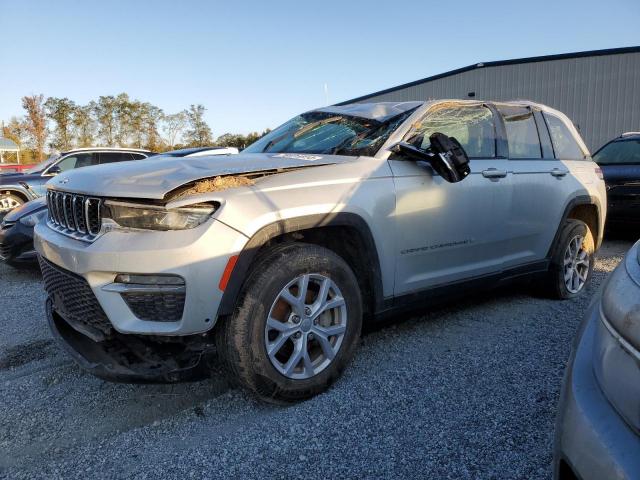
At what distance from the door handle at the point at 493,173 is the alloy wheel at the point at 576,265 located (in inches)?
49.3

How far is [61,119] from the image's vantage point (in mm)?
37781

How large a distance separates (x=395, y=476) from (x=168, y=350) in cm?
124

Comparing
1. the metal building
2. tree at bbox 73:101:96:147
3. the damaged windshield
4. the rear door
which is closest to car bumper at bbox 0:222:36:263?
the damaged windshield

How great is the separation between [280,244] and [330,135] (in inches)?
47.4

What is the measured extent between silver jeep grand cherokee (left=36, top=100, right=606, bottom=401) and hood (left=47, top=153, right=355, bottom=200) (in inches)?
0.5

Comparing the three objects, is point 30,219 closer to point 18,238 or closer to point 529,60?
point 18,238

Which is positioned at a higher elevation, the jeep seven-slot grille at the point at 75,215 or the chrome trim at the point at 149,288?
the jeep seven-slot grille at the point at 75,215

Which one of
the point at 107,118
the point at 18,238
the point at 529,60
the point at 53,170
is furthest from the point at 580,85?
the point at 107,118

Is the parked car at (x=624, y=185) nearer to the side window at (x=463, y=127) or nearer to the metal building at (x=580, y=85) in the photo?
the side window at (x=463, y=127)

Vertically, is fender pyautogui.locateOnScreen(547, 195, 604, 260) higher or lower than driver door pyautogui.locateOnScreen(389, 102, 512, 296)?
lower

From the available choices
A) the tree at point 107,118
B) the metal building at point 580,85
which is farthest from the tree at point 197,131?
the metal building at point 580,85

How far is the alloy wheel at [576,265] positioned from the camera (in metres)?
4.55

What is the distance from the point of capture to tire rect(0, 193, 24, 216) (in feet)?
26.0

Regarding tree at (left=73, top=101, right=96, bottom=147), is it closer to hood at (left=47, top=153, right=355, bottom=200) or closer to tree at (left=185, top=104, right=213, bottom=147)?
tree at (left=185, top=104, right=213, bottom=147)
